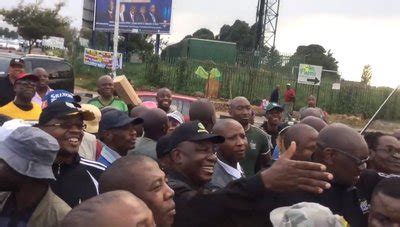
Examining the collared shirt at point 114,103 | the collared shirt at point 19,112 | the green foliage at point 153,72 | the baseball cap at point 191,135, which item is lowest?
the green foliage at point 153,72

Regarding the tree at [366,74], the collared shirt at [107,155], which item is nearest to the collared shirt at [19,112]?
the collared shirt at [107,155]

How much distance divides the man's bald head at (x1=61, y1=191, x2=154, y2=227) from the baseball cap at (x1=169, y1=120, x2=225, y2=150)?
1.60m

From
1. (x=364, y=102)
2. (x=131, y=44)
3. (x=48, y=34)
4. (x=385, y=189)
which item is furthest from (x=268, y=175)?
(x=48, y=34)

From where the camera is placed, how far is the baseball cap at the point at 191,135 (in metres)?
3.61

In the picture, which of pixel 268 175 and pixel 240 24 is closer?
pixel 268 175

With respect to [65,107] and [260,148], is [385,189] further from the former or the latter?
[260,148]

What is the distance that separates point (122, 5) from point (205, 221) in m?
30.8

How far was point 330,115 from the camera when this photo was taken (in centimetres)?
2700

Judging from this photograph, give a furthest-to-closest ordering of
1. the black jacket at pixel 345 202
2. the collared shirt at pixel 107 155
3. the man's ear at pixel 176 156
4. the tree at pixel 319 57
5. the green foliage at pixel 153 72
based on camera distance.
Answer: the tree at pixel 319 57 → the green foliage at pixel 153 72 → the collared shirt at pixel 107 155 → the man's ear at pixel 176 156 → the black jacket at pixel 345 202

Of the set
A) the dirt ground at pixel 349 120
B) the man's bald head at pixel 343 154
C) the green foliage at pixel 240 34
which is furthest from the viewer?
the green foliage at pixel 240 34

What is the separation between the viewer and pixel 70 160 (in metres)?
3.74

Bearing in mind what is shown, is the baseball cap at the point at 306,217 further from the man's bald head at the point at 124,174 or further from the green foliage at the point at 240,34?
the green foliage at the point at 240,34

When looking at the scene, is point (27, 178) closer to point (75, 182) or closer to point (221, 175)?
point (75, 182)

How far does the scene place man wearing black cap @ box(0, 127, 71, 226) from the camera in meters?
2.86
